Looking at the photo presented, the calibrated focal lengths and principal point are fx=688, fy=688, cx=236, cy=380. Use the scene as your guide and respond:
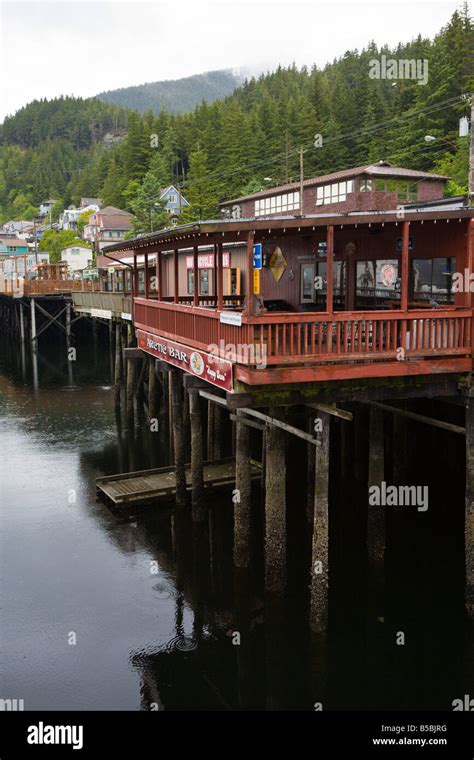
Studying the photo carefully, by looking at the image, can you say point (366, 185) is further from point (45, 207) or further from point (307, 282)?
point (45, 207)

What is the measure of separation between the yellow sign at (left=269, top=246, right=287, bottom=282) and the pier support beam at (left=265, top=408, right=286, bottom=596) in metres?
9.96

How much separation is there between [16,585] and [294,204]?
3509 cm

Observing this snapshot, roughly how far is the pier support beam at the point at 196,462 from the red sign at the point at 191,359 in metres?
1.47

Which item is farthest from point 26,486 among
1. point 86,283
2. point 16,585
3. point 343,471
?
point 86,283

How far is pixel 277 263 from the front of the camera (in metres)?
23.9

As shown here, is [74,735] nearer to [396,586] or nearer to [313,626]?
[313,626]

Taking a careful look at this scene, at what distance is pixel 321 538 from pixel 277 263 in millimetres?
12269

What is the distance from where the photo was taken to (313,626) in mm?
14359

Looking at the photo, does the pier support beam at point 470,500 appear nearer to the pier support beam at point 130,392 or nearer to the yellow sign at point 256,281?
the yellow sign at point 256,281

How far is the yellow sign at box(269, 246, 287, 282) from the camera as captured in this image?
23667 millimetres

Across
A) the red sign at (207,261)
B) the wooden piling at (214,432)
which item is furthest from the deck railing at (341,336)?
the red sign at (207,261)

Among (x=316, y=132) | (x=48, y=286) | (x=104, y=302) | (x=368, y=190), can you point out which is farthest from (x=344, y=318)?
(x=316, y=132)

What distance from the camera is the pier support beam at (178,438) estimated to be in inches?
792

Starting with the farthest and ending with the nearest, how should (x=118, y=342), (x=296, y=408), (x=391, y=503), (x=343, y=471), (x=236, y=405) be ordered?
(x=118, y=342)
(x=343, y=471)
(x=391, y=503)
(x=296, y=408)
(x=236, y=405)
